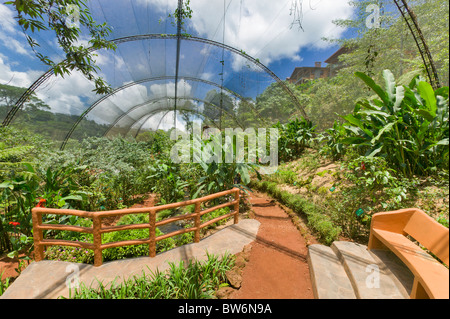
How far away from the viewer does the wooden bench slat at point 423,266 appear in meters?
1.18

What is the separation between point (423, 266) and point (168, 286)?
2166mm

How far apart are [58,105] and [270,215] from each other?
845 cm

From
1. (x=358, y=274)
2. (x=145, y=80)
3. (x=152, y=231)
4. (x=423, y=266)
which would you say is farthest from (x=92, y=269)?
(x=145, y=80)

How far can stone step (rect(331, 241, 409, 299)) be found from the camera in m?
1.55

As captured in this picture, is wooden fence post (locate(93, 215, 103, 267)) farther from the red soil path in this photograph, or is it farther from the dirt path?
the dirt path

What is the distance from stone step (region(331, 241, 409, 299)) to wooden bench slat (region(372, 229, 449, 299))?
282mm

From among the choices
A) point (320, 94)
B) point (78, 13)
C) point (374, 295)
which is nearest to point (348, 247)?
point (374, 295)

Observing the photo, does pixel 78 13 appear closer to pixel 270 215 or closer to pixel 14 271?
pixel 14 271

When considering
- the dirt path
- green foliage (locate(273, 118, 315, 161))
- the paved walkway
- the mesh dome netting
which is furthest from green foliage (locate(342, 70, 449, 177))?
green foliage (locate(273, 118, 315, 161))

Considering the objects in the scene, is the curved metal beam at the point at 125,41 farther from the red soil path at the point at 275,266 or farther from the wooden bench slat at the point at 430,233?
the wooden bench slat at the point at 430,233

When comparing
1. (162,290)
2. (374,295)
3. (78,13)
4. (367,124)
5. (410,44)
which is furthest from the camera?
(410,44)

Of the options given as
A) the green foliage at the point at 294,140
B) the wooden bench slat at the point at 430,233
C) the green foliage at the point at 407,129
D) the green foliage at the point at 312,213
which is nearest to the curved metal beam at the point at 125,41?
the green foliage at the point at 294,140

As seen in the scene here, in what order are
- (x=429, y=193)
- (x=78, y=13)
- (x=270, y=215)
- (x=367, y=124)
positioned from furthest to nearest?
(x=270, y=215) < (x=367, y=124) < (x=78, y=13) < (x=429, y=193)
